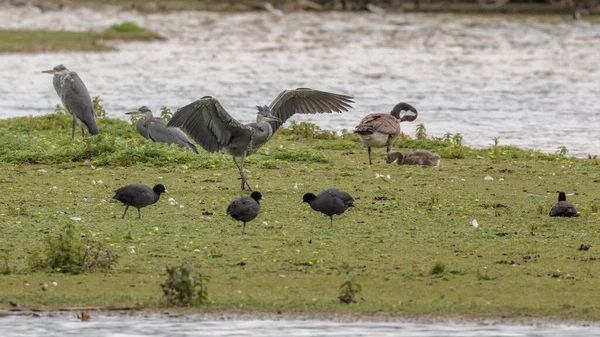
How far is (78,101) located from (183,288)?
29.6 feet

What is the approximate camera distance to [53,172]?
14820 mm

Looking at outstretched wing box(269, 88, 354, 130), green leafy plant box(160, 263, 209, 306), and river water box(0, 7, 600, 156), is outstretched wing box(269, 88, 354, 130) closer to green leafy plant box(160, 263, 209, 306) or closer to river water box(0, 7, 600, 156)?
green leafy plant box(160, 263, 209, 306)

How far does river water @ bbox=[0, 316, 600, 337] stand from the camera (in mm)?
8117

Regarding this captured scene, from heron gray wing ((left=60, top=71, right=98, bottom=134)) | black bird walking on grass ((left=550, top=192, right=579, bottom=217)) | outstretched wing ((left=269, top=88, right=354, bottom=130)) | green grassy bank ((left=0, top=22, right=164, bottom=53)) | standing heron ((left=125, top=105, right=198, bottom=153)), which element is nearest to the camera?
black bird walking on grass ((left=550, top=192, right=579, bottom=217))

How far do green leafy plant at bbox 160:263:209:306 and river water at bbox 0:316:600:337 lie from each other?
0.28 m

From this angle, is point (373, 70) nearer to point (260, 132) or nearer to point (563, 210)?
point (260, 132)

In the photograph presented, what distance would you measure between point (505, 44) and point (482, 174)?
32.0 metres

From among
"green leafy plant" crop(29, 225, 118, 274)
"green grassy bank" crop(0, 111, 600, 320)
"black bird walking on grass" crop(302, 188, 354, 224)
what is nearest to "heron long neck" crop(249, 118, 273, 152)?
"green grassy bank" crop(0, 111, 600, 320)

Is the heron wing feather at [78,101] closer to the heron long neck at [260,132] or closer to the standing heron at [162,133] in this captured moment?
the standing heron at [162,133]

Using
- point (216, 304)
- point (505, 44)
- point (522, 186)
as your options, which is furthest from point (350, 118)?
point (505, 44)

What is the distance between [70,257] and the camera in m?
9.66

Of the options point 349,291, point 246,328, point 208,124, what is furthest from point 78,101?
point 246,328

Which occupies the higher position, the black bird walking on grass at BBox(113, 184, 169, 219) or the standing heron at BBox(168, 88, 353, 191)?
the standing heron at BBox(168, 88, 353, 191)

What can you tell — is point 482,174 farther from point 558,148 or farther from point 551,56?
point 551,56
